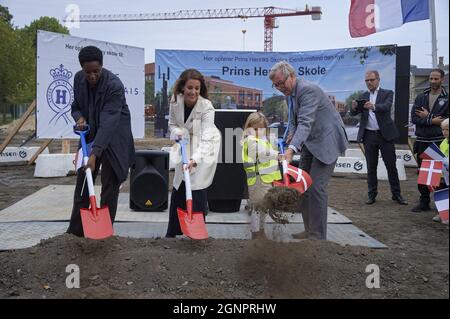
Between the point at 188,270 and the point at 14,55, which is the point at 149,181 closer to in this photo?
the point at 188,270

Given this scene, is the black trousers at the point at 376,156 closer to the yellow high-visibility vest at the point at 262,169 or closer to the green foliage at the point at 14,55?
the yellow high-visibility vest at the point at 262,169

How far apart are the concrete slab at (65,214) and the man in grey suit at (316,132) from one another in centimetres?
119

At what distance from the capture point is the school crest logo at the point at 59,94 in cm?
962

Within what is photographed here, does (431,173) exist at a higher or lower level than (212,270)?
higher

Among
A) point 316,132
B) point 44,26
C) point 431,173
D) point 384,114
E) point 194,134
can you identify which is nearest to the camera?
point 431,173

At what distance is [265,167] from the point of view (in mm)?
4645

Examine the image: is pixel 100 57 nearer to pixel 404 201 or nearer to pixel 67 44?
pixel 404 201

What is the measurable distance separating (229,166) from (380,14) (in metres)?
4.95

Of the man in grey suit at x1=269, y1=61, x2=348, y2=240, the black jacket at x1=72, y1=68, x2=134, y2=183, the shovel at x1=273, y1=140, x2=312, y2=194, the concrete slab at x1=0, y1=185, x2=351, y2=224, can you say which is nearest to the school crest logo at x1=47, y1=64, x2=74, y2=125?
the concrete slab at x1=0, y1=185, x2=351, y2=224

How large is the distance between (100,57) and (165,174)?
2.64 meters

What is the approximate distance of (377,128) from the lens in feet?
23.5

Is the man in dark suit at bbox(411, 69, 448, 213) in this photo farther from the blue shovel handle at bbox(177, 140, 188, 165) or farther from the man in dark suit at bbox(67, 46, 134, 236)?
the man in dark suit at bbox(67, 46, 134, 236)

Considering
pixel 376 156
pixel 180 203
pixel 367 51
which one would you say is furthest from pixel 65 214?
pixel 367 51
